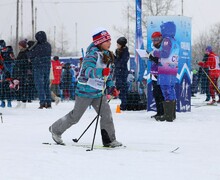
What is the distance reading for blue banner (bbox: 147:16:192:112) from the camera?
10.8 m

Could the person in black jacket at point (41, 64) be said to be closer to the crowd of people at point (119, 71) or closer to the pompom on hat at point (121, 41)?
the crowd of people at point (119, 71)

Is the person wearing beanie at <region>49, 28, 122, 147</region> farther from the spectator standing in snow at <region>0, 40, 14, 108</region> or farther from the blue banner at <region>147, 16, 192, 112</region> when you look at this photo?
the spectator standing in snow at <region>0, 40, 14, 108</region>

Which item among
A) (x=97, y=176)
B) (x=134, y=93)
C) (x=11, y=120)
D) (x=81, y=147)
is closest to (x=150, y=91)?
(x=134, y=93)

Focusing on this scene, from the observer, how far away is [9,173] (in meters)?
3.94

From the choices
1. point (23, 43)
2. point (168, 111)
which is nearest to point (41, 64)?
point (23, 43)

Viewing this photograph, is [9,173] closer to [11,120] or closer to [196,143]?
[196,143]

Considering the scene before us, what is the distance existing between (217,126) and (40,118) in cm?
353

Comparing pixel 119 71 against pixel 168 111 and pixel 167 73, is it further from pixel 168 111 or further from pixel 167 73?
pixel 168 111

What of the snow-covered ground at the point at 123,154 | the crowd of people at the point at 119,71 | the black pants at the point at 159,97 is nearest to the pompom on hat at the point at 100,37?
the snow-covered ground at the point at 123,154

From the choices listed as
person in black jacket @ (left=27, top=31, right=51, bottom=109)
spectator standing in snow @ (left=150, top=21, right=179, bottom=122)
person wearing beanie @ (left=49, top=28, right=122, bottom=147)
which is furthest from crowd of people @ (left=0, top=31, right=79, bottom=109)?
person wearing beanie @ (left=49, top=28, right=122, bottom=147)

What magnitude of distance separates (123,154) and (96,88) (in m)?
0.98

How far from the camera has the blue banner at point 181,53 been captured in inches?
425

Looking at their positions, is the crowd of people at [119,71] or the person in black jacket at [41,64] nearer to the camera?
the crowd of people at [119,71]

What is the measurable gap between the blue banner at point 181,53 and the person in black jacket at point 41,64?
2560 millimetres
